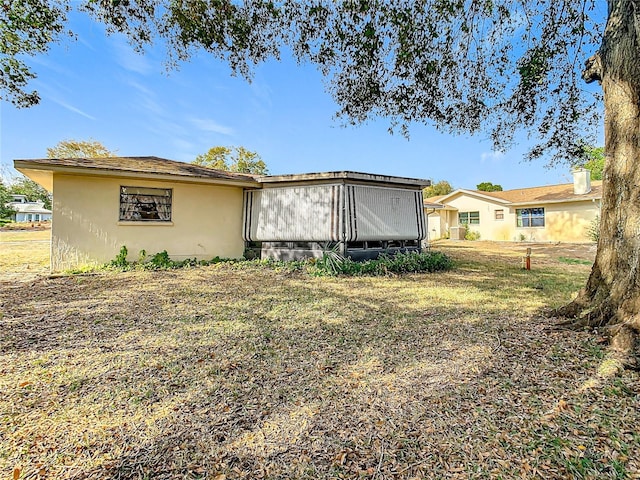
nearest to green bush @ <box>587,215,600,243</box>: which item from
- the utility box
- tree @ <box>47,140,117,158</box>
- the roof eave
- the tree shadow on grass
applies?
the utility box

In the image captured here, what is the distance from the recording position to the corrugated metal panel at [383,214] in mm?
9320

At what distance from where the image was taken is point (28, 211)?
49.5 metres

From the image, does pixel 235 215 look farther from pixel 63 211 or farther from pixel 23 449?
pixel 23 449

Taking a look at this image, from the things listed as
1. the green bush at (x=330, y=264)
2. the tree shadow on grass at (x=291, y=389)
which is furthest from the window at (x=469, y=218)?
the tree shadow on grass at (x=291, y=389)

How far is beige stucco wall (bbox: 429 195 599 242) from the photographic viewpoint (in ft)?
61.4

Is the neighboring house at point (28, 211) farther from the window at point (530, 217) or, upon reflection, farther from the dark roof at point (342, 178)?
the window at point (530, 217)

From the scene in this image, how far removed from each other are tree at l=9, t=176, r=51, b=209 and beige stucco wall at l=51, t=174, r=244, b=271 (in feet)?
168

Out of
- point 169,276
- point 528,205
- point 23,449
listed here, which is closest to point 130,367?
point 23,449

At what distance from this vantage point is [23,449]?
78.2 inches

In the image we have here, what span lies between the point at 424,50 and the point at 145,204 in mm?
8040

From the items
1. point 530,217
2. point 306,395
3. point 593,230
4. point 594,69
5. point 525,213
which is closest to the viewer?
point 306,395

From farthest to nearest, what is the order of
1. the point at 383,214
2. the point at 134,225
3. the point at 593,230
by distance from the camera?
1. the point at 593,230
2. the point at 383,214
3. the point at 134,225

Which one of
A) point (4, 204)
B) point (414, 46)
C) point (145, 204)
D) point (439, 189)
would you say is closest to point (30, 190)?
point (4, 204)

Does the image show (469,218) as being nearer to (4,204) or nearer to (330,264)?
(330,264)
